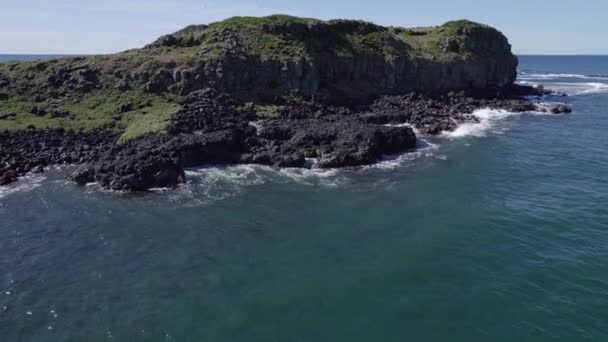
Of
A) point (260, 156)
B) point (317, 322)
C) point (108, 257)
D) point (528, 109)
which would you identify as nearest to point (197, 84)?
point (260, 156)

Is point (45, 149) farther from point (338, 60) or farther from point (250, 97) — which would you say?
point (338, 60)

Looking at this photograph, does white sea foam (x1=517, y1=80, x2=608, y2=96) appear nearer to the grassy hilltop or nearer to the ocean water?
the grassy hilltop

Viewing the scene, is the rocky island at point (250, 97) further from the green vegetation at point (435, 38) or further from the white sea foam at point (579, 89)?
the white sea foam at point (579, 89)

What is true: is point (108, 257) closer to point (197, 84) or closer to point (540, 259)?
point (540, 259)

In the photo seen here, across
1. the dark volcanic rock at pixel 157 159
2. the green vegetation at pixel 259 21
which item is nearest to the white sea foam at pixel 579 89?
the green vegetation at pixel 259 21

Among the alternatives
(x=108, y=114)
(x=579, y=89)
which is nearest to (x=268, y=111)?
(x=108, y=114)

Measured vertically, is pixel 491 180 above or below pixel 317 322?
above

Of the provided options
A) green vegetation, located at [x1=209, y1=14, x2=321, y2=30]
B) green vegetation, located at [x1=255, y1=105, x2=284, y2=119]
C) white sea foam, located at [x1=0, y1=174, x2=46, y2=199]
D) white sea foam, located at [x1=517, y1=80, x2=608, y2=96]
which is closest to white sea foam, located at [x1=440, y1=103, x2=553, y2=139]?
green vegetation, located at [x1=255, y1=105, x2=284, y2=119]
